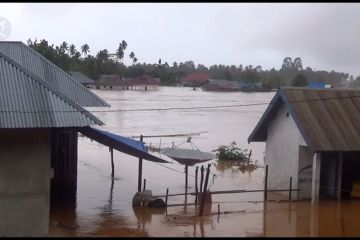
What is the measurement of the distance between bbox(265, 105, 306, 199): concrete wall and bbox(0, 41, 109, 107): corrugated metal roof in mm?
6829

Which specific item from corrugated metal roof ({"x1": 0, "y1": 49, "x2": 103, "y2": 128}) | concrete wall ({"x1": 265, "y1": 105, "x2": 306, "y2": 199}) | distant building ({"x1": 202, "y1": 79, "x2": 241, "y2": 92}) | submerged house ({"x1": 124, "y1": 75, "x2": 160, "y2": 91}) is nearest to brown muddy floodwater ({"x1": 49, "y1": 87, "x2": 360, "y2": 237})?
concrete wall ({"x1": 265, "y1": 105, "x2": 306, "y2": 199})

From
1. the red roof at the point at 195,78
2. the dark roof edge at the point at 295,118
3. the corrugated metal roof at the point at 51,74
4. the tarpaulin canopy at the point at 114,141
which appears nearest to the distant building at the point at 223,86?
the red roof at the point at 195,78

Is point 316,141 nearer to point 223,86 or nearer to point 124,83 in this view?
point 124,83

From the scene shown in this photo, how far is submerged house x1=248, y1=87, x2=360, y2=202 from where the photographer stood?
1914 centimetres

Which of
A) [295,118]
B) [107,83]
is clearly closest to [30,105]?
[295,118]

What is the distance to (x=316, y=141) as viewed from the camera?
18.8 meters

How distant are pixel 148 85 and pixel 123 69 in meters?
14.2

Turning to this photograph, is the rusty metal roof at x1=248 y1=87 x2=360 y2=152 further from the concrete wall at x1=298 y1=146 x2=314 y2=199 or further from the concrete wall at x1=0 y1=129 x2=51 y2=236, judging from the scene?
the concrete wall at x1=0 y1=129 x2=51 y2=236

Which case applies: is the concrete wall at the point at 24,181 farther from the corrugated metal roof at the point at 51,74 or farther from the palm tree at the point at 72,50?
the palm tree at the point at 72,50

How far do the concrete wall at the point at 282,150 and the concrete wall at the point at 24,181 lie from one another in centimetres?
1019

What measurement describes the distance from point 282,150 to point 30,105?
11.4m

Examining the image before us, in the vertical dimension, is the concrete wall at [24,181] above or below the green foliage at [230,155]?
above

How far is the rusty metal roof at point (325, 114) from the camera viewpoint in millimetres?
18953

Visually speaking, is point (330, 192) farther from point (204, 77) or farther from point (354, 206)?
point (204, 77)
